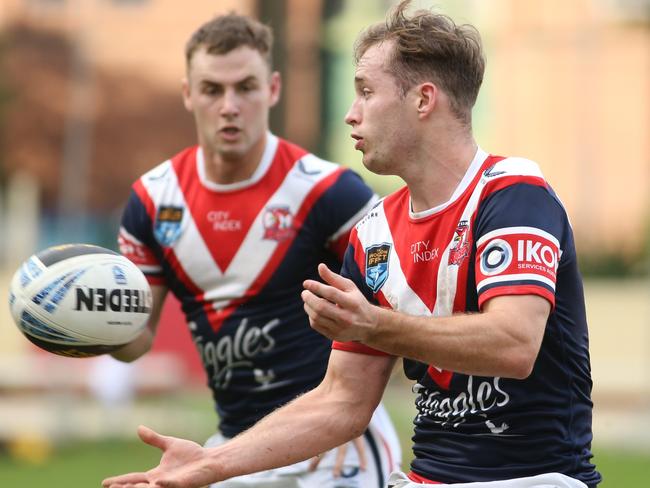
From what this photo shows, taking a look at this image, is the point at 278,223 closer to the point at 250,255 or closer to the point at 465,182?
the point at 250,255

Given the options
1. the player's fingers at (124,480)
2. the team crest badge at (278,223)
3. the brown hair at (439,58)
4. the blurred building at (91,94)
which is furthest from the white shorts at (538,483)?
the blurred building at (91,94)

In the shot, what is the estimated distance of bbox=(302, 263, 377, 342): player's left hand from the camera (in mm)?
3908

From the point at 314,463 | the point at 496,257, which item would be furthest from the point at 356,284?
the point at 314,463

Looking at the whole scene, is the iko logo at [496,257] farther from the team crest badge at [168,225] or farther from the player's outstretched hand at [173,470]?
the team crest badge at [168,225]

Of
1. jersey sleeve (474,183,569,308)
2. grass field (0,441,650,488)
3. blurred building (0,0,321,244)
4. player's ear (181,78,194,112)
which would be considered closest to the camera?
jersey sleeve (474,183,569,308)

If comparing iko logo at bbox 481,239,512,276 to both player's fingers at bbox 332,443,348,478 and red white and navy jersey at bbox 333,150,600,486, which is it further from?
player's fingers at bbox 332,443,348,478

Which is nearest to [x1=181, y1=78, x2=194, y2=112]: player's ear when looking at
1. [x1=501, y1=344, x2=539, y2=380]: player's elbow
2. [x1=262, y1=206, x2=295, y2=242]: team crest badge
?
[x1=262, y1=206, x2=295, y2=242]: team crest badge

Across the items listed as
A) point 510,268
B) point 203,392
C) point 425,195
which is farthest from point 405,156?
point 203,392

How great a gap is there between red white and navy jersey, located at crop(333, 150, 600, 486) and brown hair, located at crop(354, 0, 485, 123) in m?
0.26

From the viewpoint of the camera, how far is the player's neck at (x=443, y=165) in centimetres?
455

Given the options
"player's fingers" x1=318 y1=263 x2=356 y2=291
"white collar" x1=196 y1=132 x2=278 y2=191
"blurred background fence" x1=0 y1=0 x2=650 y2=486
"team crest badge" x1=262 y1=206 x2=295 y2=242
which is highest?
"blurred background fence" x1=0 y1=0 x2=650 y2=486

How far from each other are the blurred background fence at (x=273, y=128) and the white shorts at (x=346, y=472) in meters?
2.04

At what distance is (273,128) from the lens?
11.5 meters

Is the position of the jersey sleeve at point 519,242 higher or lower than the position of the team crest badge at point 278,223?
lower
